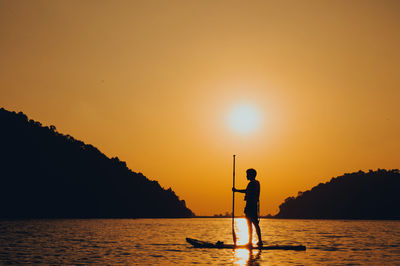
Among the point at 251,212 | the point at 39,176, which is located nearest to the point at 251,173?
the point at 251,212

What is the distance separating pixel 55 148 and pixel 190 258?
18086cm

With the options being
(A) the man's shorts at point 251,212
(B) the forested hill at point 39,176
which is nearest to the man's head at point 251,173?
(A) the man's shorts at point 251,212

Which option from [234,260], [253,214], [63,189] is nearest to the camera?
[234,260]

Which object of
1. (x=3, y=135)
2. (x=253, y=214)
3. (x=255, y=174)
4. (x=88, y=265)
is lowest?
(x=88, y=265)

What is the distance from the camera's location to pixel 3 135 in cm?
17312

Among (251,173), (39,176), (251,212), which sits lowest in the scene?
(251,212)

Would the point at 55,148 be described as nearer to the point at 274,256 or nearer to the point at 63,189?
the point at 63,189

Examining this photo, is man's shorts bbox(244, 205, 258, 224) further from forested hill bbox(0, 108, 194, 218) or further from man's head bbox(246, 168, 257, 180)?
forested hill bbox(0, 108, 194, 218)

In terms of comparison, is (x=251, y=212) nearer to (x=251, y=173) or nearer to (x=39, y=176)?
(x=251, y=173)

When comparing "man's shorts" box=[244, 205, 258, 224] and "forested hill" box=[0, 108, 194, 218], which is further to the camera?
"forested hill" box=[0, 108, 194, 218]

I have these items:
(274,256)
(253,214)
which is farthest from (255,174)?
(274,256)

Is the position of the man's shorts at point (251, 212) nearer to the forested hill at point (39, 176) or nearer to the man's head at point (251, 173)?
the man's head at point (251, 173)

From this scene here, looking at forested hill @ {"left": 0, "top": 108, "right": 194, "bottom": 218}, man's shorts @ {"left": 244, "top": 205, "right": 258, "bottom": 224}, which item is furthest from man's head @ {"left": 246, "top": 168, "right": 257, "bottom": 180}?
forested hill @ {"left": 0, "top": 108, "right": 194, "bottom": 218}

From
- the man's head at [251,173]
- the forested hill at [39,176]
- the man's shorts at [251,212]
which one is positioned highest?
the forested hill at [39,176]
